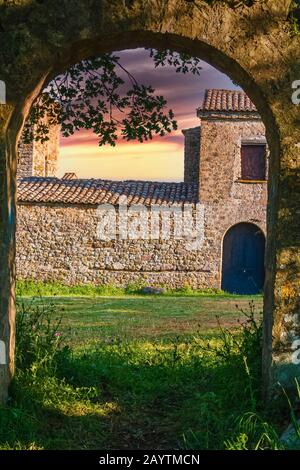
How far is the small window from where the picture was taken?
2092 cm

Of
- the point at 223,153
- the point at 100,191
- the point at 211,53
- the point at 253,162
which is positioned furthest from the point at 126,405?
the point at 253,162

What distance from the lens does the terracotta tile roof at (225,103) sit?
67.1 feet

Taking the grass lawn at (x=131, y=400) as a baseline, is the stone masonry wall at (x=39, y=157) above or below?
above

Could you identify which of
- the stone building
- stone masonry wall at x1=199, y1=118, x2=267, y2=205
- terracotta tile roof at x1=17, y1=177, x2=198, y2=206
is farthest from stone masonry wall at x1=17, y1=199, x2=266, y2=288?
stone masonry wall at x1=199, y1=118, x2=267, y2=205

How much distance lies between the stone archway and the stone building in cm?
1508

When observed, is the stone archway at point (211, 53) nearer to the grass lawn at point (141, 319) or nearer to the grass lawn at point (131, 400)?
the grass lawn at point (131, 400)

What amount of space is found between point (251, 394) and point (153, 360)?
230cm

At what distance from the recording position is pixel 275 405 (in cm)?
459

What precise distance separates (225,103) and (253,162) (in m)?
2.17

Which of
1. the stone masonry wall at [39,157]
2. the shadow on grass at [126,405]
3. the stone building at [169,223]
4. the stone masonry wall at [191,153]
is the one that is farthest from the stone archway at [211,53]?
the stone masonry wall at [39,157]

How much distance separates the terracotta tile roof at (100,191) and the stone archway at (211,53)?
15.1 m

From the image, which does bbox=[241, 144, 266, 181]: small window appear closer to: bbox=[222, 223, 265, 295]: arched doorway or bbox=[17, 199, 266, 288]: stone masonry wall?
bbox=[222, 223, 265, 295]: arched doorway
